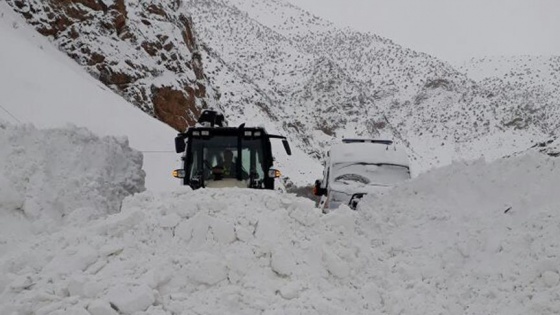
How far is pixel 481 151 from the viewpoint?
57531 mm

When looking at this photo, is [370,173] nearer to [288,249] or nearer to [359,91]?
[288,249]

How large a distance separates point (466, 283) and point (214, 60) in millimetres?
48493

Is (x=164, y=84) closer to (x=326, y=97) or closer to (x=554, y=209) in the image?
(x=554, y=209)

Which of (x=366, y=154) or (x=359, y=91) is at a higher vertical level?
(x=359, y=91)

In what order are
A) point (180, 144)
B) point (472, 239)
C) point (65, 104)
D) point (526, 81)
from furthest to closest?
1. point (526, 81)
2. point (65, 104)
3. point (180, 144)
4. point (472, 239)

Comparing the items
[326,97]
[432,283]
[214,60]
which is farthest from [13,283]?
[326,97]

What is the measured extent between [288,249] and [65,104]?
12.0m

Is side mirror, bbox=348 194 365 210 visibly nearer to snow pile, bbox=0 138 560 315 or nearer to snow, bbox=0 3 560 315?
snow, bbox=0 3 560 315

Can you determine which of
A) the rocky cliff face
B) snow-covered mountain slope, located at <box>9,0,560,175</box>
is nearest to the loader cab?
the rocky cliff face

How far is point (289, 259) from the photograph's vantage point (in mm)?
5730

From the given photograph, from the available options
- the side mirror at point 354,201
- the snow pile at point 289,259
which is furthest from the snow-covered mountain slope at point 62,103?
the snow pile at point 289,259

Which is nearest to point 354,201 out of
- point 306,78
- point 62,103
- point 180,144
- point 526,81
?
point 180,144

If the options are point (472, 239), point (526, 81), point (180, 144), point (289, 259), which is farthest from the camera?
point (526, 81)

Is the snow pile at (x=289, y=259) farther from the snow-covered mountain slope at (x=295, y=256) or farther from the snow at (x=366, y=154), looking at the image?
the snow at (x=366, y=154)
